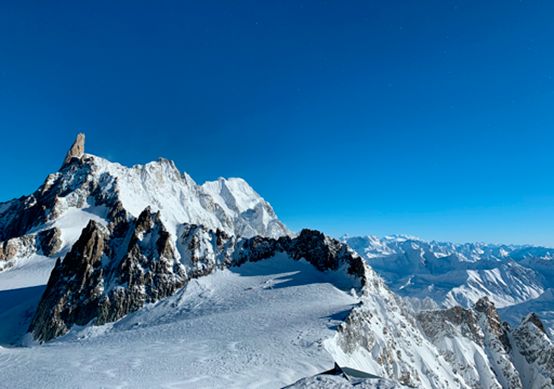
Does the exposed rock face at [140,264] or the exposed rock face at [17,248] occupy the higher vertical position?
the exposed rock face at [17,248]

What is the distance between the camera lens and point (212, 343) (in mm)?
38812

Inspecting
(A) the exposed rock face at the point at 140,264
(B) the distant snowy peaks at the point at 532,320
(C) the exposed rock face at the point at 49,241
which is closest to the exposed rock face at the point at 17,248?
(C) the exposed rock face at the point at 49,241

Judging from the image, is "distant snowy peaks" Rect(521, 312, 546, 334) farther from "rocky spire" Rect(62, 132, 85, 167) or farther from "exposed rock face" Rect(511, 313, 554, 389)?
"rocky spire" Rect(62, 132, 85, 167)

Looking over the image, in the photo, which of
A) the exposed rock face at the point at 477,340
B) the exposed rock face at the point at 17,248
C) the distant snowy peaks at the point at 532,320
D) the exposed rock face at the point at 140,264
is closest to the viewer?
the exposed rock face at the point at 140,264

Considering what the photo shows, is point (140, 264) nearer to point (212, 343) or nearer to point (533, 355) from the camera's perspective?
point (212, 343)

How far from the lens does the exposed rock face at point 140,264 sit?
63.5 m

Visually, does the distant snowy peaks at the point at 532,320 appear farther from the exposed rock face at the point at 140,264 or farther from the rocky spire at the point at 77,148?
the rocky spire at the point at 77,148

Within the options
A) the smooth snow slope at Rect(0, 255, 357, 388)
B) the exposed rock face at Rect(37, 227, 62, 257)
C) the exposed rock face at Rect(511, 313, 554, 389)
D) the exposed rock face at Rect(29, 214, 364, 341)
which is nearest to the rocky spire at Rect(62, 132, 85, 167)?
the exposed rock face at Rect(37, 227, 62, 257)

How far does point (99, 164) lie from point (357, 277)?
136 metres

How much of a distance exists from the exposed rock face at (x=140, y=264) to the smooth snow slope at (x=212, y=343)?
3.22m

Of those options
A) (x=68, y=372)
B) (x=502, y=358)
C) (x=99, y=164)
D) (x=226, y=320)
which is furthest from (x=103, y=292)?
(x=99, y=164)

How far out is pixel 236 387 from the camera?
26203 mm

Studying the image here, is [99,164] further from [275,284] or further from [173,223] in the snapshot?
[275,284]

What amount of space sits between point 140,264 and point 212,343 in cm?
3660
